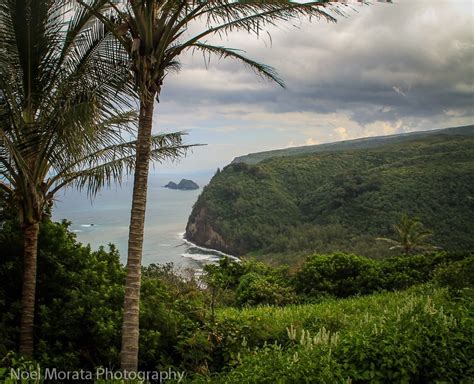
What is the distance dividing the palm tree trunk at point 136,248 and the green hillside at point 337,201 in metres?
51.2

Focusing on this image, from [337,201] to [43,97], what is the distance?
7686cm

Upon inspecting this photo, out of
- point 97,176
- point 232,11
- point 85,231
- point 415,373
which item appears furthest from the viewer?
point 85,231

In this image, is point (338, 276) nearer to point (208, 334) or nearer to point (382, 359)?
point (208, 334)

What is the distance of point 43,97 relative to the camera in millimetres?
6234

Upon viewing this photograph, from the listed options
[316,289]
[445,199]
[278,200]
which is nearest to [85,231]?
[278,200]

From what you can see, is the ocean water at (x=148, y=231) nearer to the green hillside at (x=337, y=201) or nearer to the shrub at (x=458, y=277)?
the green hillside at (x=337, y=201)

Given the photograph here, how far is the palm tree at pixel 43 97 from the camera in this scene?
571cm

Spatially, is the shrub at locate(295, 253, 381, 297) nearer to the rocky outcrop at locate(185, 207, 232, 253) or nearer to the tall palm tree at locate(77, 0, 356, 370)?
the tall palm tree at locate(77, 0, 356, 370)

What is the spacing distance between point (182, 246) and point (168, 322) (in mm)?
90889

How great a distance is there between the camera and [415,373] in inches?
185

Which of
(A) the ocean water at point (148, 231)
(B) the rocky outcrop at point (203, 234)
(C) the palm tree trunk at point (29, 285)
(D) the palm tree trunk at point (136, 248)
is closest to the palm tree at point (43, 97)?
(C) the palm tree trunk at point (29, 285)

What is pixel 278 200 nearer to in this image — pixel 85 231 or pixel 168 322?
pixel 85 231

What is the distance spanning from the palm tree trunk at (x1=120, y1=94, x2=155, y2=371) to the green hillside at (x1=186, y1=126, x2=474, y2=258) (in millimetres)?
51177

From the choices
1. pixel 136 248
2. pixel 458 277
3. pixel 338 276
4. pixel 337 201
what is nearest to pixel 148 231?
pixel 337 201
